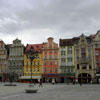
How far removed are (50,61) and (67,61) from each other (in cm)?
713

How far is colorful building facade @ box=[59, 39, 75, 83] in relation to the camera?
6050 cm

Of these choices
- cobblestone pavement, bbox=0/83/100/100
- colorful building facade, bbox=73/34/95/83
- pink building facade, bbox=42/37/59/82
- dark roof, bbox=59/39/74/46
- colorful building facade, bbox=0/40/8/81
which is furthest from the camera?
colorful building facade, bbox=0/40/8/81

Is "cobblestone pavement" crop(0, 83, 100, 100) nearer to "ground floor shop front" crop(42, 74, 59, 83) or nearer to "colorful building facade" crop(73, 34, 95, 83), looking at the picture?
"colorful building facade" crop(73, 34, 95, 83)

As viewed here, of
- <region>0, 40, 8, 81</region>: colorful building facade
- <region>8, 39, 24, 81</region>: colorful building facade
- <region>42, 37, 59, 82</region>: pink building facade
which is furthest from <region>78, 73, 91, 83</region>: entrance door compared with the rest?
<region>0, 40, 8, 81</region>: colorful building facade

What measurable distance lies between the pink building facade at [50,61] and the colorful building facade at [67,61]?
1862 millimetres

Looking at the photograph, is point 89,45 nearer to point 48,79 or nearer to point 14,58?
point 48,79

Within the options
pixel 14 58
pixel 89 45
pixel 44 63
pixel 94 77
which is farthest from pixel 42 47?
pixel 94 77

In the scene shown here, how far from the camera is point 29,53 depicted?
76.8 ft

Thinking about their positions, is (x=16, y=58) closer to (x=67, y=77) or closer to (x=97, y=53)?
(x=67, y=77)

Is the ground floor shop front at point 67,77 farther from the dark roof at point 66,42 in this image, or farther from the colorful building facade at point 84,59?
the dark roof at point 66,42

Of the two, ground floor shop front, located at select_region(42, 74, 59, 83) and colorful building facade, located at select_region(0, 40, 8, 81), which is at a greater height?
colorful building facade, located at select_region(0, 40, 8, 81)

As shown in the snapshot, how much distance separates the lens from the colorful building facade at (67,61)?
60.5m

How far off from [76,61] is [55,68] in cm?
895

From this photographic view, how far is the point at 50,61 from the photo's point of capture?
64500 mm
